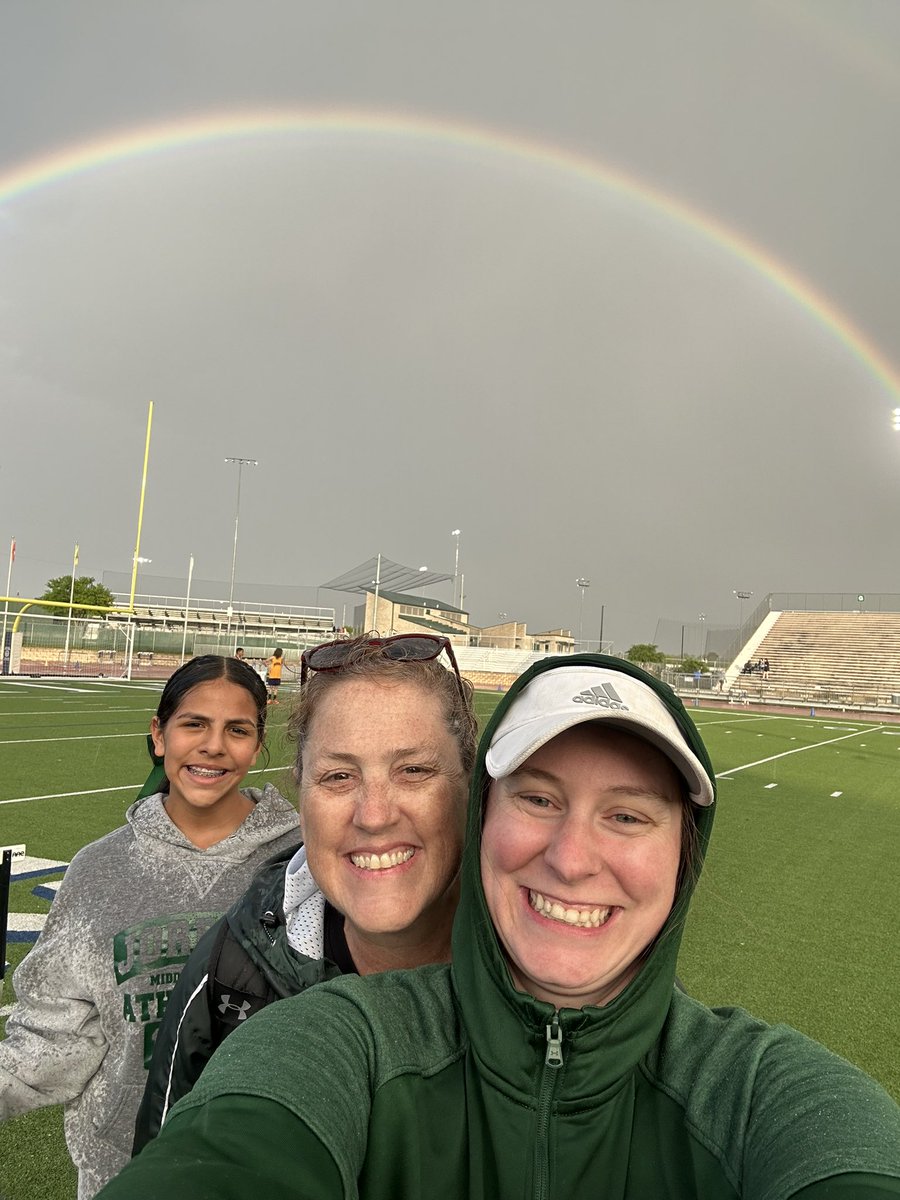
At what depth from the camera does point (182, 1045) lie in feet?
5.07

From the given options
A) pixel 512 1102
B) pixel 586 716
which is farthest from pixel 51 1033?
pixel 586 716

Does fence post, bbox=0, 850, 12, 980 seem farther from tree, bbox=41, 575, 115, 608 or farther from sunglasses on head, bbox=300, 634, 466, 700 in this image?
tree, bbox=41, 575, 115, 608

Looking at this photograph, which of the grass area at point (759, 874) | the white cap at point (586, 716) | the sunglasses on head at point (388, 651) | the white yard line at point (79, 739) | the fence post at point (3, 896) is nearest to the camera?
the white cap at point (586, 716)

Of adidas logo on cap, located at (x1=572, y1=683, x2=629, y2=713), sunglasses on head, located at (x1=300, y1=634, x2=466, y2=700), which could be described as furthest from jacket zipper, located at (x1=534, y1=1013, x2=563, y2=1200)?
sunglasses on head, located at (x1=300, y1=634, x2=466, y2=700)

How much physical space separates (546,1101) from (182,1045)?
0.73 meters

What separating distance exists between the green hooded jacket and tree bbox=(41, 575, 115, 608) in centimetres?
7426

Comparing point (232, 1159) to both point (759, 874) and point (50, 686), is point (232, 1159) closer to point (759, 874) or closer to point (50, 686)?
point (759, 874)

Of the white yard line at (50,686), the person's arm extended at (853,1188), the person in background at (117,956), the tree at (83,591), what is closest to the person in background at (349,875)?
the person in background at (117,956)

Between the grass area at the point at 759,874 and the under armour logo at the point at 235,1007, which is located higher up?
the under armour logo at the point at 235,1007

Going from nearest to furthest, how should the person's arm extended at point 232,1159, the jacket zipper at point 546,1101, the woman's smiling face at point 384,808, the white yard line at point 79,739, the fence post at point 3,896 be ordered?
the person's arm extended at point 232,1159 < the jacket zipper at point 546,1101 < the woman's smiling face at point 384,808 < the fence post at point 3,896 < the white yard line at point 79,739

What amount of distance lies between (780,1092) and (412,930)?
782mm

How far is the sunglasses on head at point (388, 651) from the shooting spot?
2.02 metres

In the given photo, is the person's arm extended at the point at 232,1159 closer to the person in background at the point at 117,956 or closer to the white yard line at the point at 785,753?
the person in background at the point at 117,956

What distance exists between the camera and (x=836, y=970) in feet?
19.5
